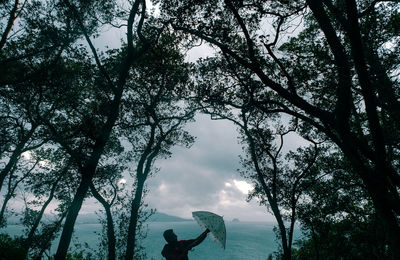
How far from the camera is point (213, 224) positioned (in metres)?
6.29

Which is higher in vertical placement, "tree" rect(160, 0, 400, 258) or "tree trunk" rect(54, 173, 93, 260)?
"tree" rect(160, 0, 400, 258)

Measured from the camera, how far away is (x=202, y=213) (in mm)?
6590

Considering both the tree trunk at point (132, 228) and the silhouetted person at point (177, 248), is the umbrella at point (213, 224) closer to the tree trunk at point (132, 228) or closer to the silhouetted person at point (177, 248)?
the silhouetted person at point (177, 248)

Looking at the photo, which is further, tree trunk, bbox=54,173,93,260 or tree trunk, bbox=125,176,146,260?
tree trunk, bbox=125,176,146,260

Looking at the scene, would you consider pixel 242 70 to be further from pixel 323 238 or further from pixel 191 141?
pixel 323 238

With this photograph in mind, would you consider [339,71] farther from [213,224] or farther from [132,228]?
[132,228]

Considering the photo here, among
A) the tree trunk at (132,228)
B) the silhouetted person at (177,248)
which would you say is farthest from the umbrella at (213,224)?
the tree trunk at (132,228)

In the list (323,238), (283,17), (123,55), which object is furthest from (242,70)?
(323,238)

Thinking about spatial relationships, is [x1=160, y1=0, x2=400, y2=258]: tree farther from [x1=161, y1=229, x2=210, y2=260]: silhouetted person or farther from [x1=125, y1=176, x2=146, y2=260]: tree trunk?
[x1=125, y1=176, x2=146, y2=260]: tree trunk

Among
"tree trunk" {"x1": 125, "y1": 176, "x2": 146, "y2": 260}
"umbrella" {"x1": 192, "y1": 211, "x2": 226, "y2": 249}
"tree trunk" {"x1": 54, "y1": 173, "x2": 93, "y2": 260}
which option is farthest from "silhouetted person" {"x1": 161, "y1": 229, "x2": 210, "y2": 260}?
"tree trunk" {"x1": 125, "y1": 176, "x2": 146, "y2": 260}

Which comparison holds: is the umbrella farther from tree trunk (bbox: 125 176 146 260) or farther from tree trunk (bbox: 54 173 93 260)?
Answer: tree trunk (bbox: 125 176 146 260)

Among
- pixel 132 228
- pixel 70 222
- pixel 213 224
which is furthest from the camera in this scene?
pixel 132 228

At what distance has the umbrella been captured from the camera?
20.1ft

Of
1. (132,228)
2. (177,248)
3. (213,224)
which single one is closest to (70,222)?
(132,228)
